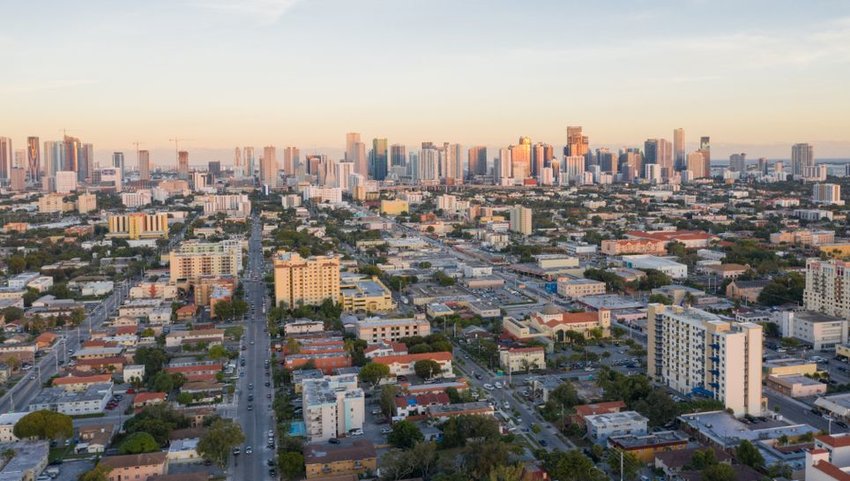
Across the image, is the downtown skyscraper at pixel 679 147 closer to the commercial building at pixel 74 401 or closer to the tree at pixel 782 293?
the tree at pixel 782 293

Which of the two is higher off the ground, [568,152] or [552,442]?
[568,152]

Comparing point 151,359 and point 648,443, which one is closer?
point 648,443

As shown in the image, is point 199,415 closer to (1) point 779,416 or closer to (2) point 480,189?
(1) point 779,416

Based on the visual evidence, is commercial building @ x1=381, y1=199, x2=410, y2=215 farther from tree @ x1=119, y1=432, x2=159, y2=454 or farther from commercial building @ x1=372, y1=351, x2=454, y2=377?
tree @ x1=119, y1=432, x2=159, y2=454

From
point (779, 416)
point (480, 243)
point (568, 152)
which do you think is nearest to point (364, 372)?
point (779, 416)

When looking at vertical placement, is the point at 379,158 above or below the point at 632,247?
above

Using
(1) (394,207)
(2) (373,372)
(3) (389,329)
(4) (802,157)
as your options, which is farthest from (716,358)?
(4) (802,157)

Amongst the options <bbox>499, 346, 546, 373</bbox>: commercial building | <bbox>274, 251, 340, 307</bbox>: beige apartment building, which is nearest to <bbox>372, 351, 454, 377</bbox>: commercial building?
<bbox>499, 346, 546, 373</bbox>: commercial building

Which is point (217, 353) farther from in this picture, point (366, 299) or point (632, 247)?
point (632, 247)
